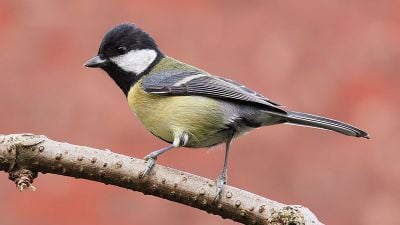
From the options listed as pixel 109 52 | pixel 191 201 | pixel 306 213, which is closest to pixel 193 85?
pixel 109 52

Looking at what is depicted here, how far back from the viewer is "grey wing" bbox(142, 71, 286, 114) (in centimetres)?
199

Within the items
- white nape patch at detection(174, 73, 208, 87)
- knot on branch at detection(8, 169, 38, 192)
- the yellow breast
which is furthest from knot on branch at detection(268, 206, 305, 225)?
white nape patch at detection(174, 73, 208, 87)

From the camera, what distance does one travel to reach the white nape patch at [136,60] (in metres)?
2.09

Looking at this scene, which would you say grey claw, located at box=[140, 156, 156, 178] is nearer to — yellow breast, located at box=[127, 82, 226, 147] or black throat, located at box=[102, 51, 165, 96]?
yellow breast, located at box=[127, 82, 226, 147]

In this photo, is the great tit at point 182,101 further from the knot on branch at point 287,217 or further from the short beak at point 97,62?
the knot on branch at point 287,217

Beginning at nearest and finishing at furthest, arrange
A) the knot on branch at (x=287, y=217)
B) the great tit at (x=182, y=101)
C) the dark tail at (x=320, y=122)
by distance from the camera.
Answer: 1. the knot on branch at (x=287, y=217)
2. the dark tail at (x=320, y=122)
3. the great tit at (x=182, y=101)

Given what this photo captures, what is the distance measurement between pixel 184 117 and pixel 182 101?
7cm

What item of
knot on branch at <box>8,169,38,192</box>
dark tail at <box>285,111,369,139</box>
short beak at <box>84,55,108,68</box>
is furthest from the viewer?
short beak at <box>84,55,108,68</box>

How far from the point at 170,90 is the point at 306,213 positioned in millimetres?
748

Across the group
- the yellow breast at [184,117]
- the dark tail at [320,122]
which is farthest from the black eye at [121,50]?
the dark tail at [320,122]

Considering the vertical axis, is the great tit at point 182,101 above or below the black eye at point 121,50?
below

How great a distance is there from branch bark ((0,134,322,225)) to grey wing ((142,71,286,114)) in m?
0.48

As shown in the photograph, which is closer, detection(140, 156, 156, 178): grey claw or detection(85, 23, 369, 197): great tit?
detection(140, 156, 156, 178): grey claw

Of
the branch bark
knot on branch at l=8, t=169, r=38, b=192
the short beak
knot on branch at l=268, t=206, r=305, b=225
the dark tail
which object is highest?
the dark tail
